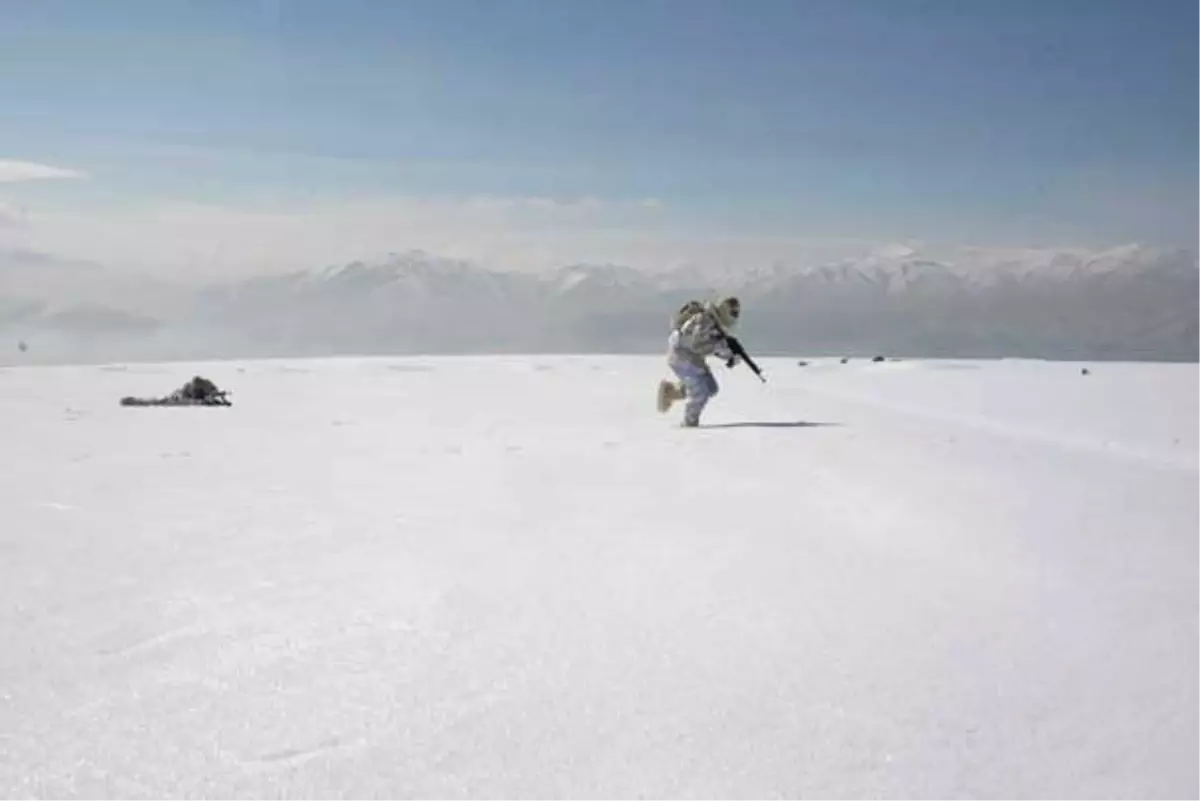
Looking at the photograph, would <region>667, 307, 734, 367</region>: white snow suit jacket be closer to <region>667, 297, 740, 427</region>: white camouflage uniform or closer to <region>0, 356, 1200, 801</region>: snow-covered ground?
<region>667, 297, 740, 427</region>: white camouflage uniform

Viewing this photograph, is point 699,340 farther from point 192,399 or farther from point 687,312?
point 192,399

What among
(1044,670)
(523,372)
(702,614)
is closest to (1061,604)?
(1044,670)

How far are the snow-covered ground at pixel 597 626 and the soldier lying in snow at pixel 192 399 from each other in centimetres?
609

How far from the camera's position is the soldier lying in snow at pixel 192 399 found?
574 inches

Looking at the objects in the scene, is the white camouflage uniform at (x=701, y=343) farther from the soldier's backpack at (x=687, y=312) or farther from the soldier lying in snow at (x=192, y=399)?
the soldier lying in snow at (x=192, y=399)

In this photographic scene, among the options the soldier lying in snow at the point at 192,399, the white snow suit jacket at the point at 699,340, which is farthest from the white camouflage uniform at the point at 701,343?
the soldier lying in snow at the point at 192,399

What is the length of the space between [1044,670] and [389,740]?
184 cm

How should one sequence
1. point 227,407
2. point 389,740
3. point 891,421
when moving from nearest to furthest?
point 389,740 < point 891,421 < point 227,407

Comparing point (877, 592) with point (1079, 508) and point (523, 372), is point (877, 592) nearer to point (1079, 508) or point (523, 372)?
point (1079, 508)

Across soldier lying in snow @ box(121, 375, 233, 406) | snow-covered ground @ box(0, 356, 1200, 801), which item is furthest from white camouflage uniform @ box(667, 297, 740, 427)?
soldier lying in snow @ box(121, 375, 233, 406)

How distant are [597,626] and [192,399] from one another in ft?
41.2

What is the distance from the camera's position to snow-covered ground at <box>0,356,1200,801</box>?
2359 mm

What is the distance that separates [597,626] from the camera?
138 inches

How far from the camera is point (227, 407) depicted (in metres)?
14.5
